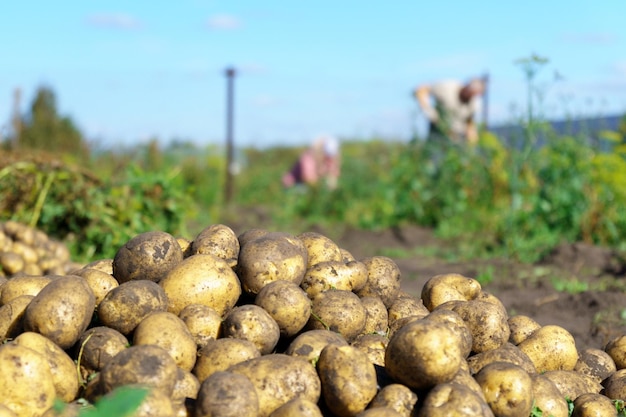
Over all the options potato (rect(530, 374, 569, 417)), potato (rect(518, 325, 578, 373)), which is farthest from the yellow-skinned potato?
potato (rect(530, 374, 569, 417))

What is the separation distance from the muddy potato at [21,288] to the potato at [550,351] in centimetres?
225

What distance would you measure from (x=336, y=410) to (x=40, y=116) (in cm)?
1858

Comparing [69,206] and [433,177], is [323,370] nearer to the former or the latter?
[69,206]

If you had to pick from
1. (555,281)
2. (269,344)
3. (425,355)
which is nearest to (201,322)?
(269,344)

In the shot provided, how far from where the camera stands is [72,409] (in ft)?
7.71

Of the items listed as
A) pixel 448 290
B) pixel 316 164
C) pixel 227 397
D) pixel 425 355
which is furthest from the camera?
pixel 316 164

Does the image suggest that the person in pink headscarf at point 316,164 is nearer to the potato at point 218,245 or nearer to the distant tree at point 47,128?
the distant tree at point 47,128

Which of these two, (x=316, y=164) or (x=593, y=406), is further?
(x=316, y=164)

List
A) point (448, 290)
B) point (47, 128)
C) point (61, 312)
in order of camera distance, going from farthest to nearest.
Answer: point (47, 128)
point (448, 290)
point (61, 312)

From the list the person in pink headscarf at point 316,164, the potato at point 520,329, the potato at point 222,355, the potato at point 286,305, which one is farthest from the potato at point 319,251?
the person in pink headscarf at point 316,164

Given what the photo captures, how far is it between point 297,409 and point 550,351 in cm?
149

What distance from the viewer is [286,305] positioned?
2.96 metres

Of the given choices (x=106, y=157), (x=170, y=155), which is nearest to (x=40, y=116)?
(x=170, y=155)

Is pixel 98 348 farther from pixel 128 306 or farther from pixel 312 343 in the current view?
pixel 312 343
